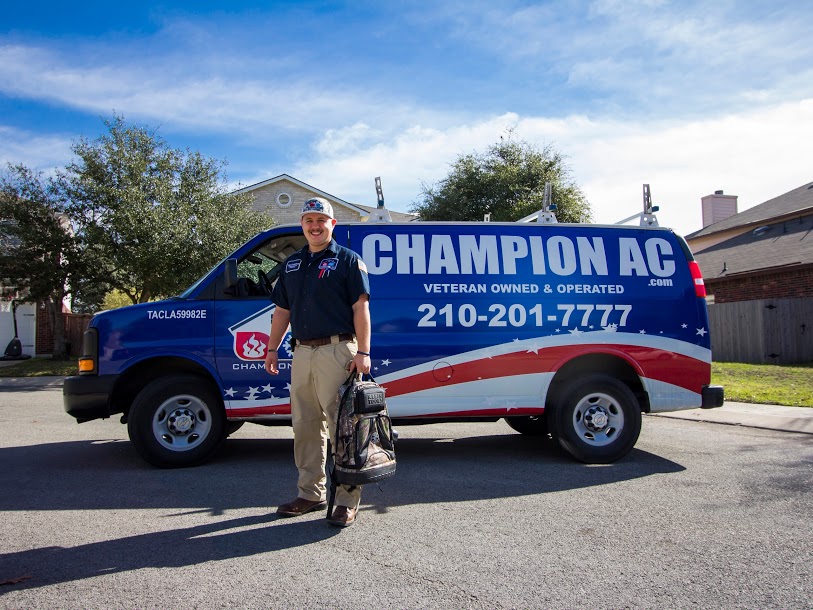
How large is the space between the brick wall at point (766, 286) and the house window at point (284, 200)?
18.8 metres

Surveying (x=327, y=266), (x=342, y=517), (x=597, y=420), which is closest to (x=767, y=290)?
(x=597, y=420)

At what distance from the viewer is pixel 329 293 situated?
4230mm

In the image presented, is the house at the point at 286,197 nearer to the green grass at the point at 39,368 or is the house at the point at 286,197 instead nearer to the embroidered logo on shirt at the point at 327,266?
Result: the green grass at the point at 39,368

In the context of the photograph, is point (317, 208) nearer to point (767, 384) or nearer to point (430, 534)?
point (430, 534)

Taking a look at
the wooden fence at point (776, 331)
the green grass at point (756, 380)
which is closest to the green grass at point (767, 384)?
the green grass at point (756, 380)

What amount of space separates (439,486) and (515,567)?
1.81 metres

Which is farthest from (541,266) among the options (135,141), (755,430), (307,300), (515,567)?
(135,141)

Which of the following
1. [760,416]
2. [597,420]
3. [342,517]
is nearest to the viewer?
[342,517]

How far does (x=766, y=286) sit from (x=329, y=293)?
62.9 ft

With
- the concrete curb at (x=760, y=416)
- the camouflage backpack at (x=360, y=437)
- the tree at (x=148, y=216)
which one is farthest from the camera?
the tree at (x=148, y=216)

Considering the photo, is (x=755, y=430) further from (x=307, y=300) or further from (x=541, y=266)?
(x=307, y=300)

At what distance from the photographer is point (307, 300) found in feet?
14.0

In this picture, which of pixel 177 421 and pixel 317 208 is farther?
pixel 177 421

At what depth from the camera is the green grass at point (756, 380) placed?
10461mm
